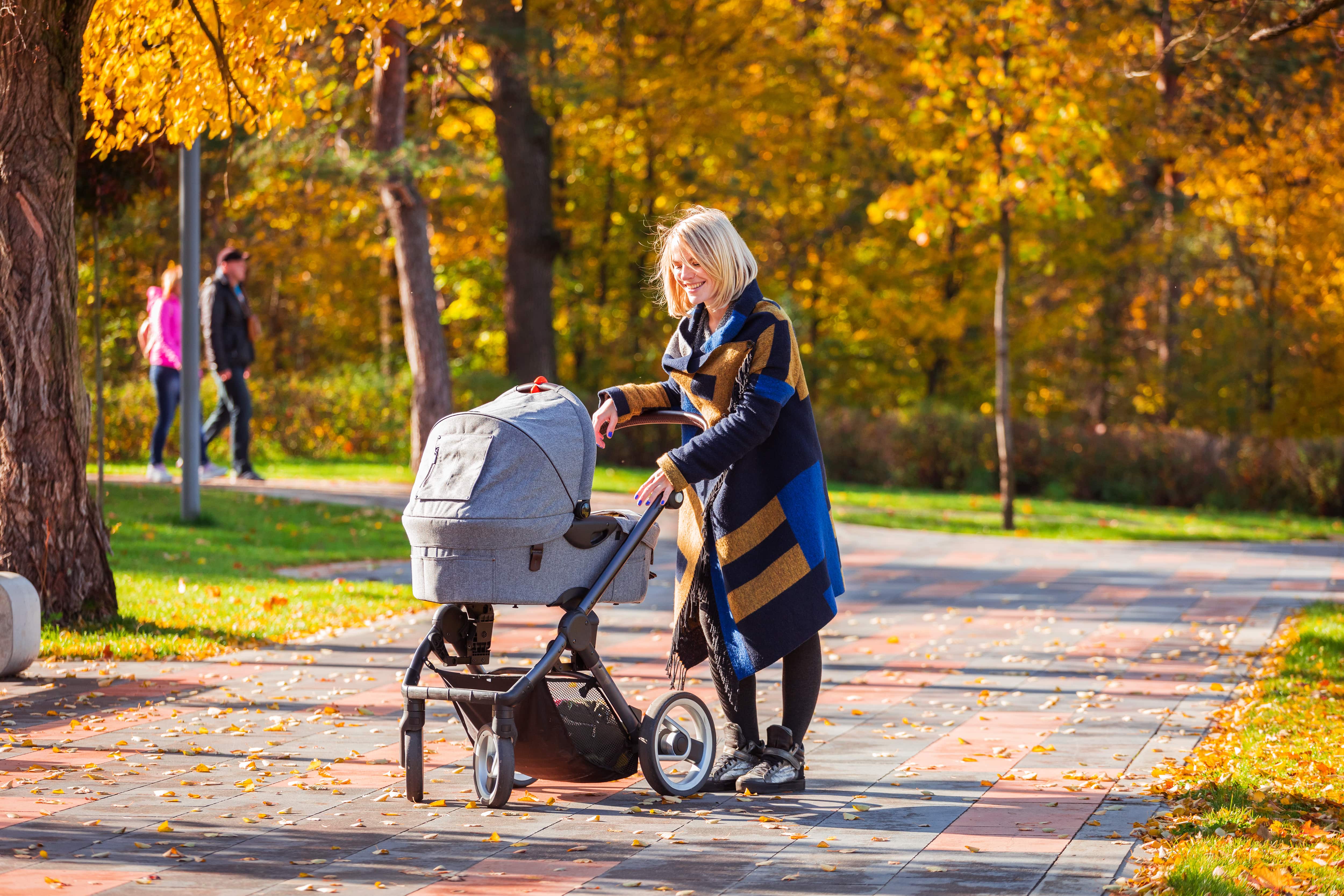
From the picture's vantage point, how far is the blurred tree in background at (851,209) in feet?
49.8

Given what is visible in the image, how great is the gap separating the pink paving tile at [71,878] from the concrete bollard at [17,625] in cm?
262

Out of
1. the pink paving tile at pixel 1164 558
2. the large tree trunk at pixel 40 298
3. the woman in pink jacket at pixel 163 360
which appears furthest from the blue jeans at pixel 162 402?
the pink paving tile at pixel 1164 558

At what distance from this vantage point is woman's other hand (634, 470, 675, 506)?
4.48 meters

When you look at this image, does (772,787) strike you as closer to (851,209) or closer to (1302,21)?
(1302,21)

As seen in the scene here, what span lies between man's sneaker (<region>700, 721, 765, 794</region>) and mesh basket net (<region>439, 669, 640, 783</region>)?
0.30 meters

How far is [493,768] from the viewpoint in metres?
4.48

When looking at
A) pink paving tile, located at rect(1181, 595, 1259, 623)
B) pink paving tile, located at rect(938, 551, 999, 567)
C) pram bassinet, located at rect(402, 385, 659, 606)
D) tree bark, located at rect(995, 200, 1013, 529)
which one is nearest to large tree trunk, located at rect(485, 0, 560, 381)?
tree bark, located at rect(995, 200, 1013, 529)

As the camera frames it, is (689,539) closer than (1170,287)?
Yes

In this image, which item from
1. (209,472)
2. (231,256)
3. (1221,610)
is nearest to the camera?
(1221,610)

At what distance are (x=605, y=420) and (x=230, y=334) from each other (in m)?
9.41

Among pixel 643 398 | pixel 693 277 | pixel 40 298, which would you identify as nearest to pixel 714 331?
pixel 693 277

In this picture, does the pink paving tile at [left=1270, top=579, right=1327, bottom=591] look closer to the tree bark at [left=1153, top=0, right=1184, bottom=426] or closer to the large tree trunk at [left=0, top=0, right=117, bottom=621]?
the large tree trunk at [left=0, top=0, right=117, bottom=621]

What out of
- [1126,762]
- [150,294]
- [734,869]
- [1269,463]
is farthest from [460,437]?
[1269,463]

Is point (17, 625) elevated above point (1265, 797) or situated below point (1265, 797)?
above
